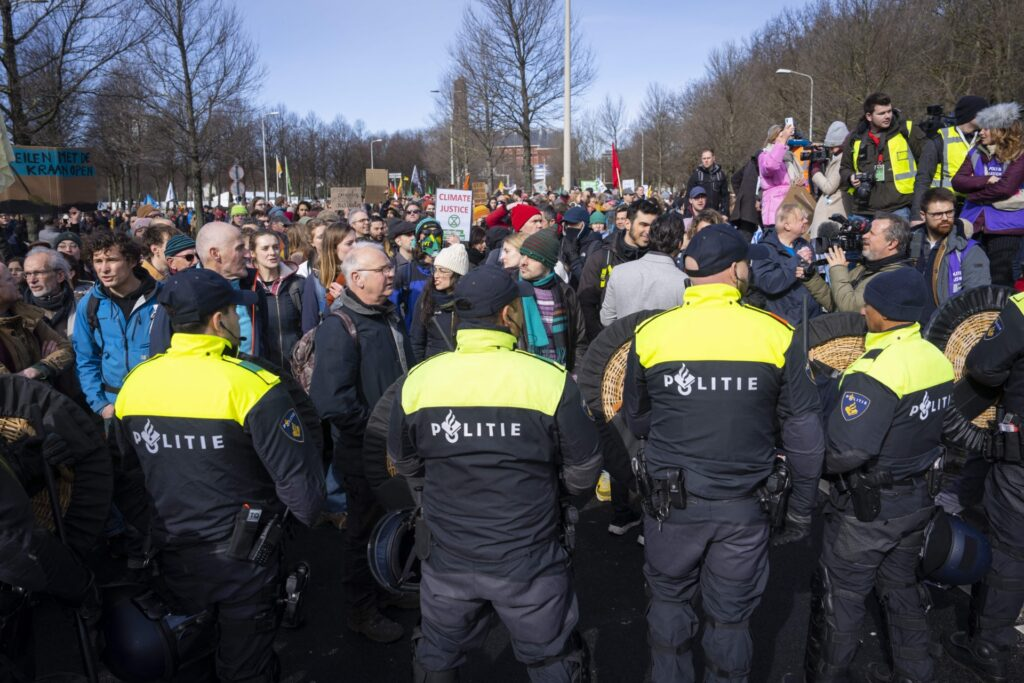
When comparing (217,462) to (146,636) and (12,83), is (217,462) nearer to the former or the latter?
(146,636)

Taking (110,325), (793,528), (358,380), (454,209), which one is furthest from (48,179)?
(793,528)

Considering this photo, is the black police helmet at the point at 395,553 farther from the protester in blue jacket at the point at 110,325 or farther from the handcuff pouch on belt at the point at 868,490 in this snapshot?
the protester in blue jacket at the point at 110,325

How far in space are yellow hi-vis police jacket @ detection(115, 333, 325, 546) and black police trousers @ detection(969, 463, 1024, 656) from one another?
3381 millimetres

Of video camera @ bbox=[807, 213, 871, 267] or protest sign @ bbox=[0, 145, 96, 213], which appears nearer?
video camera @ bbox=[807, 213, 871, 267]

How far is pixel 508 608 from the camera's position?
2887 millimetres

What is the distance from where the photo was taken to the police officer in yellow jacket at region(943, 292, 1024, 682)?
3.78 m

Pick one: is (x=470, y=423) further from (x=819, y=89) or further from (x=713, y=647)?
(x=819, y=89)

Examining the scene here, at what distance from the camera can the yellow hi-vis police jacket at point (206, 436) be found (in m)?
2.95

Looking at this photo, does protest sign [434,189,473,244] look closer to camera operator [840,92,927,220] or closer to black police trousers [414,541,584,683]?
camera operator [840,92,927,220]

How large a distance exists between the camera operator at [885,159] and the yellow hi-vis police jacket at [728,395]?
5506 millimetres

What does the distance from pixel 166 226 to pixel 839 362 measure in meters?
5.17

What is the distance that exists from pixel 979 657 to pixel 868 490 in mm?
1240

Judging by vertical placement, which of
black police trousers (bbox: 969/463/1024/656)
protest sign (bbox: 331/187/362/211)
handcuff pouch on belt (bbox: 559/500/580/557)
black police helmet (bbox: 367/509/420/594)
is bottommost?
black police trousers (bbox: 969/463/1024/656)

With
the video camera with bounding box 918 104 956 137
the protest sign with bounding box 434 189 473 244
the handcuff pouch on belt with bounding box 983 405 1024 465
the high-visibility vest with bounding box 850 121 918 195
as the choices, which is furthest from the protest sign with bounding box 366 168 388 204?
the handcuff pouch on belt with bounding box 983 405 1024 465
